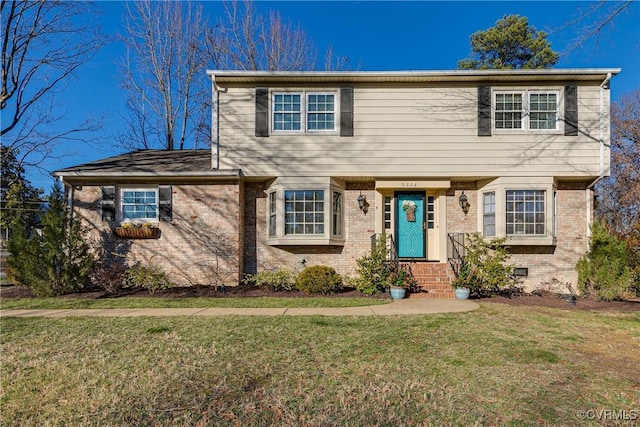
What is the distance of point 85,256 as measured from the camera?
9.10 metres

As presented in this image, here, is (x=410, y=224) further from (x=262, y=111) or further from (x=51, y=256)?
(x=51, y=256)

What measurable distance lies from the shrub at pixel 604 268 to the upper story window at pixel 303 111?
7.62 meters

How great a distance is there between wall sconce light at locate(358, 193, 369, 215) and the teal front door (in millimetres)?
1010

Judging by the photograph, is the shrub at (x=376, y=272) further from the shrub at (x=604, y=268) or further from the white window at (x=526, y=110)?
the shrub at (x=604, y=268)

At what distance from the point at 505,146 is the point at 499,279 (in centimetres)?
372

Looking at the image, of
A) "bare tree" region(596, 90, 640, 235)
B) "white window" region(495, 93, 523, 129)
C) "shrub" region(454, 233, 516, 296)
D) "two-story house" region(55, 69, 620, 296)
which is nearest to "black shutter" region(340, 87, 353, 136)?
"two-story house" region(55, 69, 620, 296)

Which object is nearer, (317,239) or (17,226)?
(17,226)

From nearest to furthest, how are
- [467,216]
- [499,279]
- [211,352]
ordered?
[211,352], [499,279], [467,216]

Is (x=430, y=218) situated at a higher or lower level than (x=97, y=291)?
higher

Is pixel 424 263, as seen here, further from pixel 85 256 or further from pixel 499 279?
pixel 85 256

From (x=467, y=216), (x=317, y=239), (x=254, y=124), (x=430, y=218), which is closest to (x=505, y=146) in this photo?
(x=467, y=216)

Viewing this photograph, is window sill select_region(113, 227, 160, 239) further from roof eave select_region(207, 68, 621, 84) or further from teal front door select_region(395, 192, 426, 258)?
teal front door select_region(395, 192, 426, 258)

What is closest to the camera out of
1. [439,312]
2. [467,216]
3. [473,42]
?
[439,312]

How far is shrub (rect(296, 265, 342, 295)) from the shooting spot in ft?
29.5
